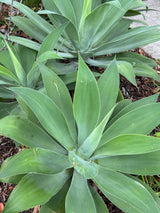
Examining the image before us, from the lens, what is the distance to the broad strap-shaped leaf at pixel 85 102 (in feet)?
3.20

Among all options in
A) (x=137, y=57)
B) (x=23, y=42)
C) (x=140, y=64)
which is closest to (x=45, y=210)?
(x=23, y=42)

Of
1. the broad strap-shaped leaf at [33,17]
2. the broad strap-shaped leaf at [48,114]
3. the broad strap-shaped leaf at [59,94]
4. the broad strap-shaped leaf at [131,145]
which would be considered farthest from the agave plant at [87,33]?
the broad strap-shaped leaf at [131,145]

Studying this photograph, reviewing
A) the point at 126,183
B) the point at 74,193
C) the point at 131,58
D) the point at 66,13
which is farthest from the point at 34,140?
the point at 131,58

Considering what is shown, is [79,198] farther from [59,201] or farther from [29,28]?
[29,28]

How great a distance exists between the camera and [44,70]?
41.1 inches

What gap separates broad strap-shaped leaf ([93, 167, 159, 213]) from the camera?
0.86 meters

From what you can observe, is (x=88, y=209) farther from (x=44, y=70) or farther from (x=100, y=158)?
(x=44, y=70)

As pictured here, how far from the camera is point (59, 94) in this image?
109 centimetres

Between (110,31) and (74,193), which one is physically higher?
(110,31)

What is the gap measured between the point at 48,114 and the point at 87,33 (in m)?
0.67

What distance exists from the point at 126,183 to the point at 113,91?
40 centimetres

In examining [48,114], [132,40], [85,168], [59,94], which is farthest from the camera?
[132,40]

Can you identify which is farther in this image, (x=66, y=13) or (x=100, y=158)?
(x=66, y=13)

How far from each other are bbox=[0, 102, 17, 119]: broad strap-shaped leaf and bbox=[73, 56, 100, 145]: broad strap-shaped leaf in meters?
0.49
